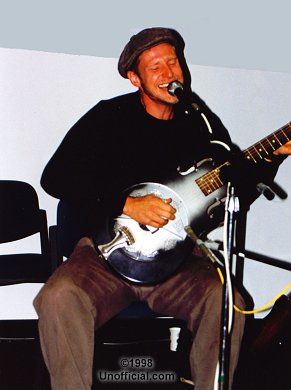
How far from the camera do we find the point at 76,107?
274cm

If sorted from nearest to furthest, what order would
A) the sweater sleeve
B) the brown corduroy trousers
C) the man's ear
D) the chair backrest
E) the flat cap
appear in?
1. the brown corduroy trousers
2. the sweater sleeve
3. the flat cap
4. the man's ear
5. the chair backrest

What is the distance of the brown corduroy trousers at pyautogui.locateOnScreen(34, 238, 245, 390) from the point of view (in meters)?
1.73

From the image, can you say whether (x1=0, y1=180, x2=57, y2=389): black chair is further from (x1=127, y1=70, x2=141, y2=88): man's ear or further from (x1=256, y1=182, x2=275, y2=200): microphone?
(x1=256, y1=182, x2=275, y2=200): microphone

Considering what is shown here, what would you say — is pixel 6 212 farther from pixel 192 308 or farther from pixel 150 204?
pixel 192 308

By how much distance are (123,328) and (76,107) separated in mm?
1204

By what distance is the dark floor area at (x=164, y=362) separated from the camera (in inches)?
81.7

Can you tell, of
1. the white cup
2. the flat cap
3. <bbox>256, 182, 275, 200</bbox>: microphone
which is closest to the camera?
<bbox>256, 182, 275, 200</bbox>: microphone

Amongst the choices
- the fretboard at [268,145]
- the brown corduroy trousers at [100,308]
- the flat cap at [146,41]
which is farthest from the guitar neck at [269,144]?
the flat cap at [146,41]

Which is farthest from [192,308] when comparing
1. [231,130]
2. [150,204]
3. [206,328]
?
[231,130]

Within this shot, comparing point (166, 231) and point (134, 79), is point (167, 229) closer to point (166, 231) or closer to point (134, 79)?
point (166, 231)

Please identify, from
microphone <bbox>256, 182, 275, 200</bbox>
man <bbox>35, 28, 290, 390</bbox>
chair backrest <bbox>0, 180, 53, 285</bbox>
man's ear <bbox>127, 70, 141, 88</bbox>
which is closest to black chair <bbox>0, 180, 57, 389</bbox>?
chair backrest <bbox>0, 180, 53, 285</bbox>

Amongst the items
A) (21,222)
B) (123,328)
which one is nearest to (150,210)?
(21,222)

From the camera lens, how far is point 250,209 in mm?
2994

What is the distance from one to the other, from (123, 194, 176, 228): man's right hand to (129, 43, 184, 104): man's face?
1.35 ft
